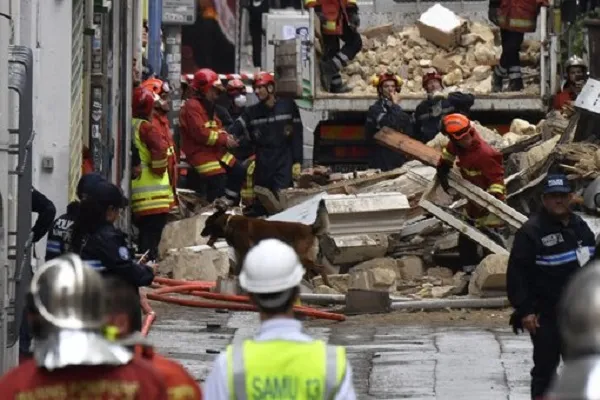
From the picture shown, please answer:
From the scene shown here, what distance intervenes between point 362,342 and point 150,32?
1259 cm

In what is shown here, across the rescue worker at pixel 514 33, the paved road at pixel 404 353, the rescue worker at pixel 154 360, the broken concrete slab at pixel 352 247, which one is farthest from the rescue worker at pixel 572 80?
the rescue worker at pixel 154 360

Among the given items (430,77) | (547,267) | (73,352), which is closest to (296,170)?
(430,77)

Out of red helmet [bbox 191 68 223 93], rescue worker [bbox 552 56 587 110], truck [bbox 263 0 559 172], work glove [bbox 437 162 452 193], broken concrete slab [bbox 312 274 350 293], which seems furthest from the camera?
red helmet [bbox 191 68 223 93]

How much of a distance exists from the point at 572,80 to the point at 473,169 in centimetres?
376

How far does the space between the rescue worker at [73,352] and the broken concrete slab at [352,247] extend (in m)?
11.7

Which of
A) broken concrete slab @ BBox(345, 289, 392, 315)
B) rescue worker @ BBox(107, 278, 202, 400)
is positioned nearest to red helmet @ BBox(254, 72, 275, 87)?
broken concrete slab @ BBox(345, 289, 392, 315)

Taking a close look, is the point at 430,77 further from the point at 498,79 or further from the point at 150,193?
the point at 150,193

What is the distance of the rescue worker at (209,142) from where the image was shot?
69.3 ft

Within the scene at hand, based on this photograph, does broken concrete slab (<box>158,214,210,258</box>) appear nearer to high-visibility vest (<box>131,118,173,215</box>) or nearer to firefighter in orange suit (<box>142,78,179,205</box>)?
high-visibility vest (<box>131,118,173,215</box>)

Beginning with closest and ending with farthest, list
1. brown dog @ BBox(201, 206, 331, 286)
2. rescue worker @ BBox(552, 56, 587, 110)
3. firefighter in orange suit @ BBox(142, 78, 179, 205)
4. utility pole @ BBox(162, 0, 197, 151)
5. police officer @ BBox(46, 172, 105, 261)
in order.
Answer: police officer @ BBox(46, 172, 105, 261) < brown dog @ BBox(201, 206, 331, 286) < firefighter in orange suit @ BBox(142, 78, 179, 205) < rescue worker @ BBox(552, 56, 587, 110) < utility pole @ BBox(162, 0, 197, 151)

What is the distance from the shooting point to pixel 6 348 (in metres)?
10.4

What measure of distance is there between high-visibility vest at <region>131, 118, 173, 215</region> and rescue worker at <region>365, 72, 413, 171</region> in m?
2.70

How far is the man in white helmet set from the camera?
18.3ft

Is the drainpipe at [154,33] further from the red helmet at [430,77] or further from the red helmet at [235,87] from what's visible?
the red helmet at [430,77]
